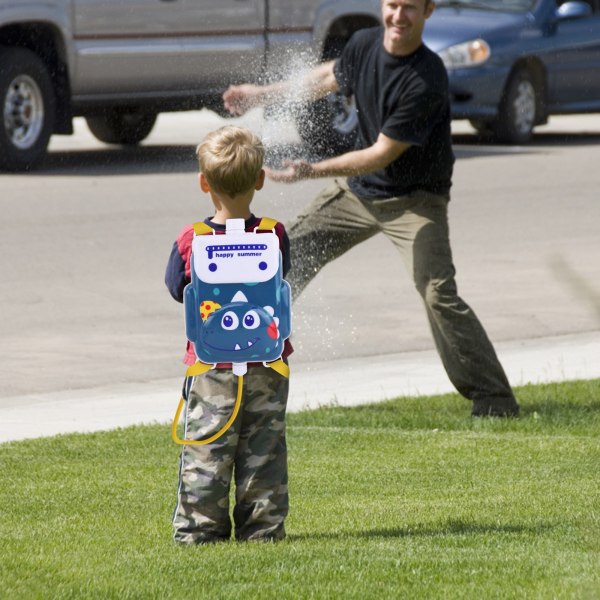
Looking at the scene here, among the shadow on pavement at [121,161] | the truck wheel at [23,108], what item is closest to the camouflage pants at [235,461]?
the truck wheel at [23,108]

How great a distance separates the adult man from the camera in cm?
650

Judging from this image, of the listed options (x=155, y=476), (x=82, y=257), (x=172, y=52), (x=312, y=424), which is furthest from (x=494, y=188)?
(x=155, y=476)

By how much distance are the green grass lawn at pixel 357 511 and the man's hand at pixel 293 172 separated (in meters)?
1.01

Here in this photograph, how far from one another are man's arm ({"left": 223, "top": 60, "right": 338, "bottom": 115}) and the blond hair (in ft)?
7.17

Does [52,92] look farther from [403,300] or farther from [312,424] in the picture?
[312,424]

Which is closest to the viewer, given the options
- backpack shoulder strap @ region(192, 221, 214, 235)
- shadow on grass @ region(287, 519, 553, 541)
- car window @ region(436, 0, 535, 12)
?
backpack shoulder strap @ region(192, 221, 214, 235)

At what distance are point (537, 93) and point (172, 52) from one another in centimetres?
497

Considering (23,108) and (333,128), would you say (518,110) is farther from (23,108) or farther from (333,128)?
(23,108)

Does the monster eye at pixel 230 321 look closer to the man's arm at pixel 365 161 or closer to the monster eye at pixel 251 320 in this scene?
the monster eye at pixel 251 320

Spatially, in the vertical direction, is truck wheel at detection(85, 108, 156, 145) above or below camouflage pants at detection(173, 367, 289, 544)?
below

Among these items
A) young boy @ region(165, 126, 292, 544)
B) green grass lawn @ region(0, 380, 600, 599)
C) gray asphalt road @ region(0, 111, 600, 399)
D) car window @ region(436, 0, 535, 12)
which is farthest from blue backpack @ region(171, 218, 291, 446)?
car window @ region(436, 0, 535, 12)

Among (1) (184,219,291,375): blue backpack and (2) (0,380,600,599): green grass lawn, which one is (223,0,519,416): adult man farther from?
(1) (184,219,291,375): blue backpack

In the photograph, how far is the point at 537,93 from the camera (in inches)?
725

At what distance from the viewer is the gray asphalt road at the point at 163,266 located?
8445mm
